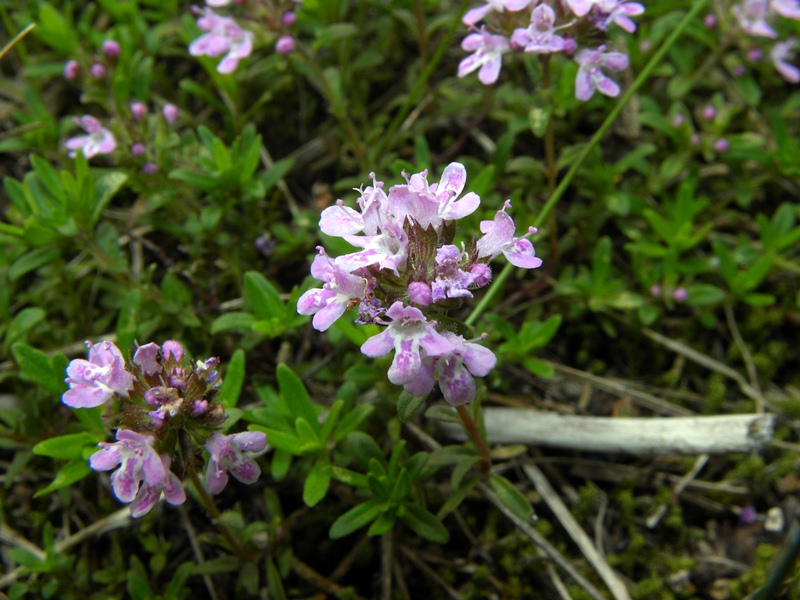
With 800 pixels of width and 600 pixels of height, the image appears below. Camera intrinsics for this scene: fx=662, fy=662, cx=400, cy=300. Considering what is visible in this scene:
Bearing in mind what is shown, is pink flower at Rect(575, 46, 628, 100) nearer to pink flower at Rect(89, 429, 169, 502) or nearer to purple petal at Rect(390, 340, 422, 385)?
purple petal at Rect(390, 340, 422, 385)

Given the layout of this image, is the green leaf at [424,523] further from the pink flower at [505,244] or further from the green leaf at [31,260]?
the green leaf at [31,260]

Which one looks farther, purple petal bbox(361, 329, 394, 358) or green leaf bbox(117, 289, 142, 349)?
green leaf bbox(117, 289, 142, 349)

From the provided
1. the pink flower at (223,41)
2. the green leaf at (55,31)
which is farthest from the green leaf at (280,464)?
the green leaf at (55,31)

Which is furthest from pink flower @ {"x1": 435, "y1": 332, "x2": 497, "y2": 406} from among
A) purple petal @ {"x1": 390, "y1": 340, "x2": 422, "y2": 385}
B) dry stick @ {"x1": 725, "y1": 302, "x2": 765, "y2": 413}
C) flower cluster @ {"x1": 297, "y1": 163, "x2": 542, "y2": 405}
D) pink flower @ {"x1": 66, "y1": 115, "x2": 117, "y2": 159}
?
pink flower @ {"x1": 66, "y1": 115, "x2": 117, "y2": 159}

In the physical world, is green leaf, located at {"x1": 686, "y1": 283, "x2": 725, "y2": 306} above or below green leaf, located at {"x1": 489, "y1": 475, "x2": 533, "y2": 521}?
above

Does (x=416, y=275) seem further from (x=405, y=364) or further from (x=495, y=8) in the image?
(x=495, y=8)

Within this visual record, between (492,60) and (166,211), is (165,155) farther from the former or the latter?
(492,60)

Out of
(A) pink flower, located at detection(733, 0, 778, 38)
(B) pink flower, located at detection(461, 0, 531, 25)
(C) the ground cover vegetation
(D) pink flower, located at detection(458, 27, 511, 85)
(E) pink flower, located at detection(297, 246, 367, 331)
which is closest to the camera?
(E) pink flower, located at detection(297, 246, 367, 331)
